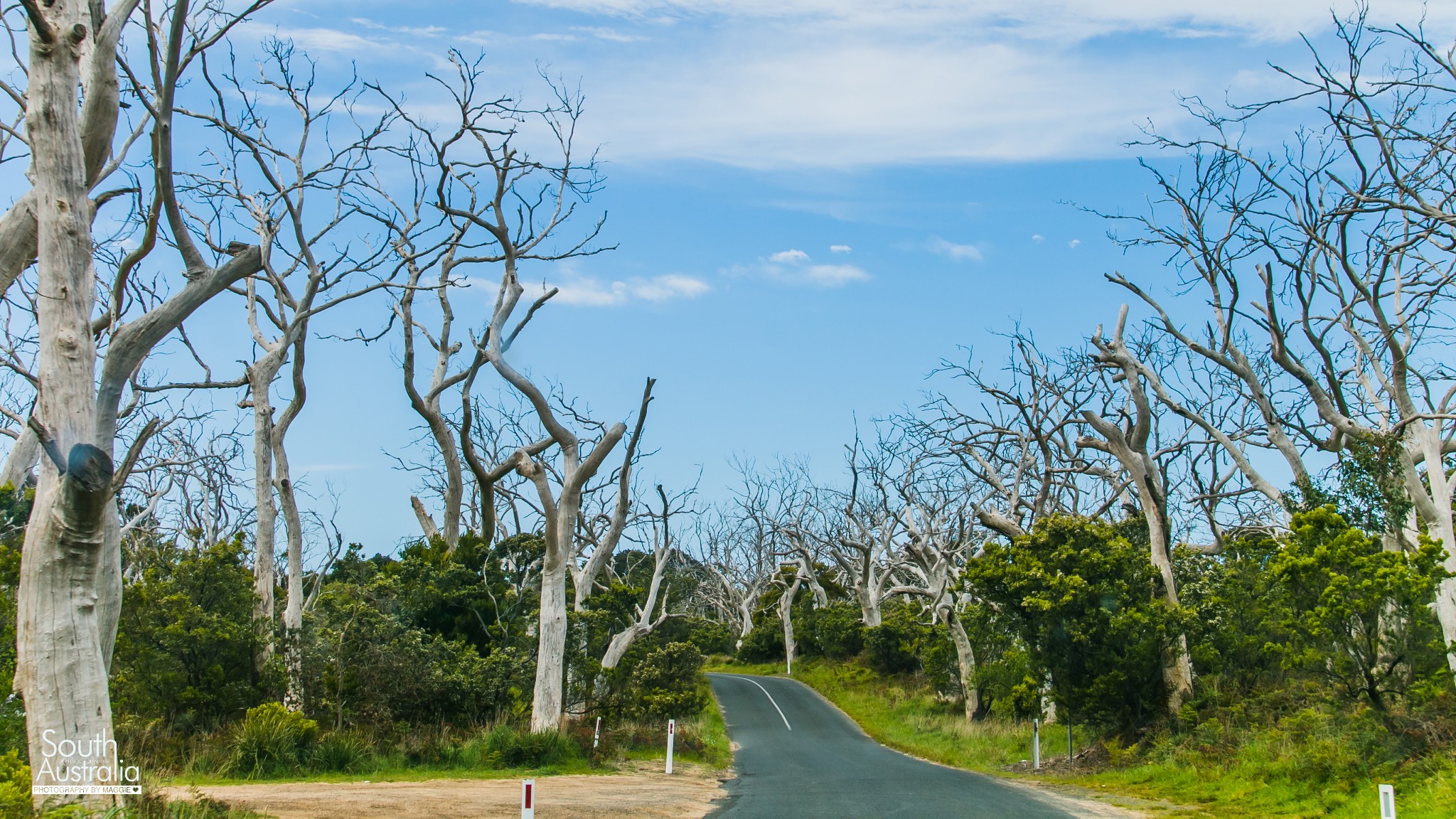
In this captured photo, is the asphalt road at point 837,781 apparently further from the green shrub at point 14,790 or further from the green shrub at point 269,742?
the green shrub at point 14,790

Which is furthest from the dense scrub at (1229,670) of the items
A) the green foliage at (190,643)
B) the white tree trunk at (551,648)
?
the green foliage at (190,643)

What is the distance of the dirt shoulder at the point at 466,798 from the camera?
11453mm

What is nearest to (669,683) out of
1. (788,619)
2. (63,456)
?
(63,456)

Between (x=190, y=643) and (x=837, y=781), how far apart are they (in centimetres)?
1123

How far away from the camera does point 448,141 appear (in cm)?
1984

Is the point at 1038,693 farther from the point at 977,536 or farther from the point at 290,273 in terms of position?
the point at 977,536

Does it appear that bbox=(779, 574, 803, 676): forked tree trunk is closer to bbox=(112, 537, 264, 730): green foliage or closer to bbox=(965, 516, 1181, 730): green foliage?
Answer: bbox=(965, 516, 1181, 730): green foliage

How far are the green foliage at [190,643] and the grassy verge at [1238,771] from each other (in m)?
14.7

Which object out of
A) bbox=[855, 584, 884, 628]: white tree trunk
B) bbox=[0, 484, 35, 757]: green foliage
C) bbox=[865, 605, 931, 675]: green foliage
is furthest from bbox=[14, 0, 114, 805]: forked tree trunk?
bbox=[855, 584, 884, 628]: white tree trunk

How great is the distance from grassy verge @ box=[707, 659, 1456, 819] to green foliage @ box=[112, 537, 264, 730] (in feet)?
48.3

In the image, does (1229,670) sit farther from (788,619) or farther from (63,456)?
(788,619)

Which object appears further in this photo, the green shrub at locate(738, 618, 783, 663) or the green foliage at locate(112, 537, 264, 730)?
the green shrub at locate(738, 618, 783, 663)

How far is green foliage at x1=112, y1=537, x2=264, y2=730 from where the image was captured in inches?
642

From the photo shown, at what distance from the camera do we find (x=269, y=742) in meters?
15.6
